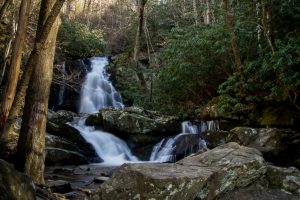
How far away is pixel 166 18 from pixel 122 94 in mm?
10060

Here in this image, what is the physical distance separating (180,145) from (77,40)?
1330 centimetres

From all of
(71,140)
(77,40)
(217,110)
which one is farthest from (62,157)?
(77,40)

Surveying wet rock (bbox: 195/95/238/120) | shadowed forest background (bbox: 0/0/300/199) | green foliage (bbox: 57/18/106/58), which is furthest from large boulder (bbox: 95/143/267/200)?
green foliage (bbox: 57/18/106/58)

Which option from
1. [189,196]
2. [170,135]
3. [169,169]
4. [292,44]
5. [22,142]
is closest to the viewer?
[189,196]

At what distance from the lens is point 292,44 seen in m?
10.1

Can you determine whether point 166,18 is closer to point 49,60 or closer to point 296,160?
point 296,160

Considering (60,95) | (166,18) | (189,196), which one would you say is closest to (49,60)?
(189,196)

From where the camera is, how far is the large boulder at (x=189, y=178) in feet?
13.6

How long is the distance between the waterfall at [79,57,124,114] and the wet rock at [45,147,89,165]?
25.2 feet

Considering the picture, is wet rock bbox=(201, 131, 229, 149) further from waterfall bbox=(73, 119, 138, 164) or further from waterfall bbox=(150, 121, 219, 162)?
waterfall bbox=(73, 119, 138, 164)

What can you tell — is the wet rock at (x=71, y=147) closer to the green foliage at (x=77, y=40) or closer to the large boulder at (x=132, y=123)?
the large boulder at (x=132, y=123)

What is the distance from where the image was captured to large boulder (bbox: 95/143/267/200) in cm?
414

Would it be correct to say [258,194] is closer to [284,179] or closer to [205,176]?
[284,179]

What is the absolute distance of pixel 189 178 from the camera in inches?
169
